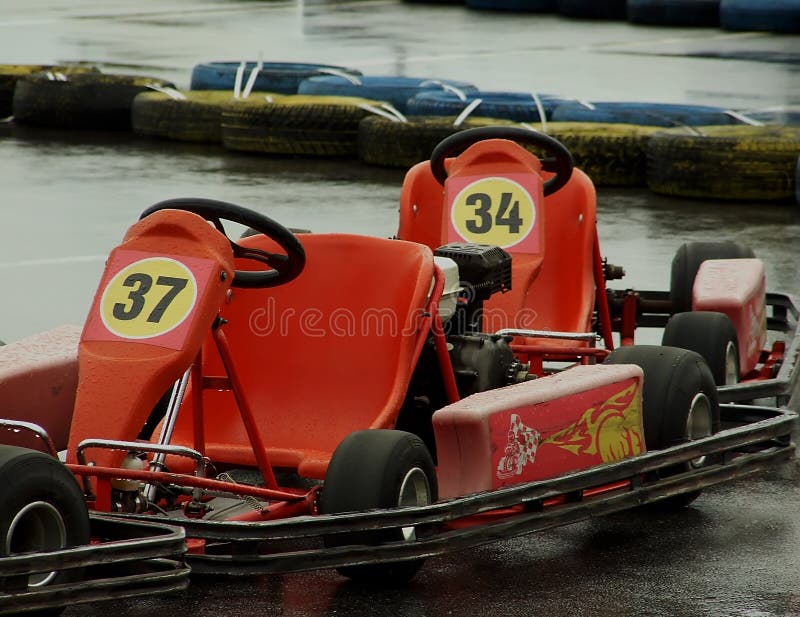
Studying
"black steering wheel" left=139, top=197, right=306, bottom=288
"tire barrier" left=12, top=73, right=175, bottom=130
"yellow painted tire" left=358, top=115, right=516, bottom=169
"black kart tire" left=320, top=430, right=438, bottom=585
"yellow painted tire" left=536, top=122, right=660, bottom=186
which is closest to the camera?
"black kart tire" left=320, top=430, right=438, bottom=585

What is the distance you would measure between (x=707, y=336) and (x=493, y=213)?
2.76 feet

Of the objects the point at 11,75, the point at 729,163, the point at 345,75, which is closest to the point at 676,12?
the point at 345,75

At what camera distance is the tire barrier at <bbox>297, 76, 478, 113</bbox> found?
40.8ft

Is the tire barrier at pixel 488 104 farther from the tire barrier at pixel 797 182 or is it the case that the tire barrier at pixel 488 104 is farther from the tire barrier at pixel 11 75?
the tire barrier at pixel 11 75

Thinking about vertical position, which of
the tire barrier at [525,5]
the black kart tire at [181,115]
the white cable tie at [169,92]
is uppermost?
the tire barrier at [525,5]

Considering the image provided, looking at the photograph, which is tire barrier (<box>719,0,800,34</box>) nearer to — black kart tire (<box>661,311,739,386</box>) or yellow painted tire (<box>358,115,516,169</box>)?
yellow painted tire (<box>358,115,516,169</box>)

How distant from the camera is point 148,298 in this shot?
13.1ft

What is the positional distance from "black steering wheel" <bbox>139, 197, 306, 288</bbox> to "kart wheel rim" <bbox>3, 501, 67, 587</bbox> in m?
0.85

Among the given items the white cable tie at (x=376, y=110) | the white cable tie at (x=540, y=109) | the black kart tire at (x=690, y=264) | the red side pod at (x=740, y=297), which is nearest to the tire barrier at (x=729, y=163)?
the white cable tie at (x=540, y=109)

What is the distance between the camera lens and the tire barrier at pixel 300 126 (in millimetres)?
11617

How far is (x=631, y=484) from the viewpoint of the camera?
4375mm

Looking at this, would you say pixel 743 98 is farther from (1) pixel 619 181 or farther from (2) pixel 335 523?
(2) pixel 335 523

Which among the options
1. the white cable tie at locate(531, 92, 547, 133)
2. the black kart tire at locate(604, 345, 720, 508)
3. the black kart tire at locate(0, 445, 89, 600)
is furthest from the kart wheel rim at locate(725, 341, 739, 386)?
the white cable tie at locate(531, 92, 547, 133)

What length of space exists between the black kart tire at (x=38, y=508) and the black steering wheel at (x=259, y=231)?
804 mm
